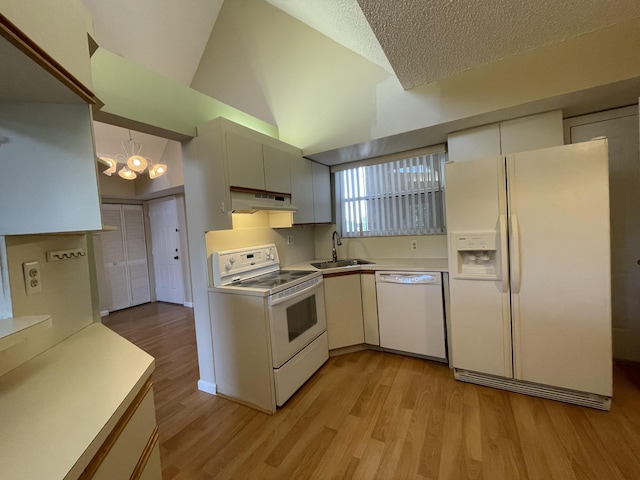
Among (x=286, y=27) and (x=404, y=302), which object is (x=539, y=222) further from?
(x=286, y=27)

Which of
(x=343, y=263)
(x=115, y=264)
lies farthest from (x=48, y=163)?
(x=115, y=264)

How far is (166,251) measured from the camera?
16.6 feet

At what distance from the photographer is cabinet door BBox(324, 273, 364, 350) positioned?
256 centimetres

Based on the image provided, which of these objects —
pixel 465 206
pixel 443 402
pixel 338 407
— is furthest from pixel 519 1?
pixel 338 407

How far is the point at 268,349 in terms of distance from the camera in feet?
6.07

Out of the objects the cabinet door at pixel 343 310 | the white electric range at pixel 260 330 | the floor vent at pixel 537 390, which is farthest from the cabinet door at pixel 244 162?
the floor vent at pixel 537 390

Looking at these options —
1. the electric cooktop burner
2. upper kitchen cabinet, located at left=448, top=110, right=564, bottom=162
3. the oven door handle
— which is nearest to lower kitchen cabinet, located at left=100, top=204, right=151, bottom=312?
the electric cooktop burner

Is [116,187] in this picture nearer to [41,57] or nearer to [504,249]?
[41,57]

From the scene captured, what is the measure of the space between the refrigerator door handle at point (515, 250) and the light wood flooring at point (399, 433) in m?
0.87

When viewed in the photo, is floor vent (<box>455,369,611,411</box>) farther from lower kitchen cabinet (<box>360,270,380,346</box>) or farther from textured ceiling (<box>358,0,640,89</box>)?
textured ceiling (<box>358,0,640,89</box>)

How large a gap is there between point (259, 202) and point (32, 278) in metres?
1.42

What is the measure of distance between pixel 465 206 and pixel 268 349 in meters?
1.82

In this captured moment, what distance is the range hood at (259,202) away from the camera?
1.99 m

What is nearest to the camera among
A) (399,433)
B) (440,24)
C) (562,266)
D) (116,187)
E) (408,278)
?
(440,24)
